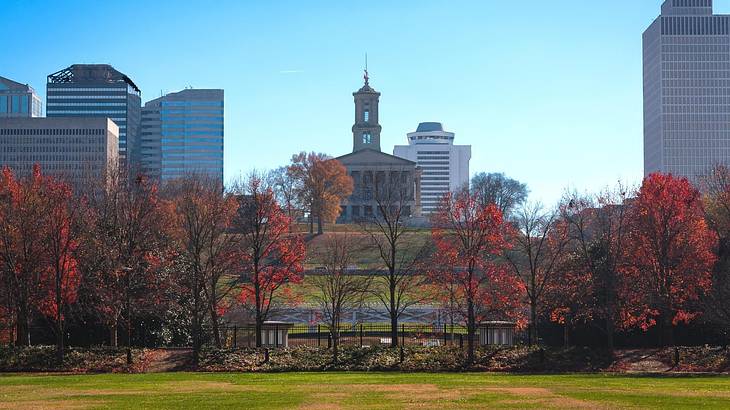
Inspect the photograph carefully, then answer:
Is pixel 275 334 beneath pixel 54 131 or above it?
beneath

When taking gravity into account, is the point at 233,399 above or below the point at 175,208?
below

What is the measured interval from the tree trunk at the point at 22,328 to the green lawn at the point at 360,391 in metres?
7.12

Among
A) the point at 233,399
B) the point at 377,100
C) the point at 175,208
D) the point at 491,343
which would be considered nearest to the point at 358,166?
the point at 377,100

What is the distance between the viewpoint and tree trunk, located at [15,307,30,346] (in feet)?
139

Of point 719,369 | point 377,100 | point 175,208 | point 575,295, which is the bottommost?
point 719,369

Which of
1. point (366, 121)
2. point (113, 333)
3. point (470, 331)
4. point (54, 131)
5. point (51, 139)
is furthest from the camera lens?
point (54, 131)

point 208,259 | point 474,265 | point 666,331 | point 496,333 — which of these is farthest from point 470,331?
point 208,259

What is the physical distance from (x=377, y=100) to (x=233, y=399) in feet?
504

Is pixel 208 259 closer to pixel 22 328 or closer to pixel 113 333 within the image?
pixel 113 333

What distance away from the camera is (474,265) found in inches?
1778

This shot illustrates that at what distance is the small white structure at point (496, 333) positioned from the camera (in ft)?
157

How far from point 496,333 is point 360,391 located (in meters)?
20.6

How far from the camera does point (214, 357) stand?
42.2 metres

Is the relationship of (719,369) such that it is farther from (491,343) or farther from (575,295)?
(491,343)
